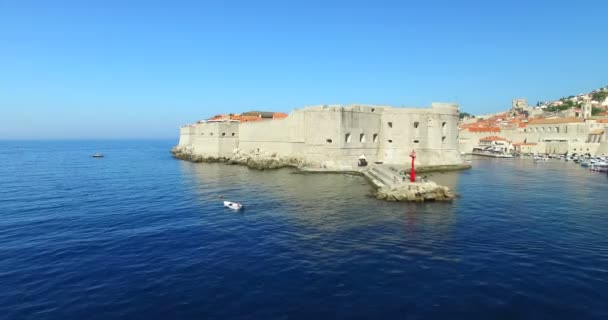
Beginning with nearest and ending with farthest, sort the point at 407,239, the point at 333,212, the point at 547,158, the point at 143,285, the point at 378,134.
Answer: the point at 143,285 → the point at 407,239 → the point at 333,212 → the point at 378,134 → the point at 547,158

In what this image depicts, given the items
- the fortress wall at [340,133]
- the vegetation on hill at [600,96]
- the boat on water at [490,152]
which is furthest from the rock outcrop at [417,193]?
the vegetation on hill at [600,96]

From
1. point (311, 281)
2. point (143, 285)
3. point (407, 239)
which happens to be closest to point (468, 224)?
point (407, 239)

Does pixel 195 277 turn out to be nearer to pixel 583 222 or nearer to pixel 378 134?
pixel 583 222

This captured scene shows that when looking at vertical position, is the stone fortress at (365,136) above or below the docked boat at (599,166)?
above

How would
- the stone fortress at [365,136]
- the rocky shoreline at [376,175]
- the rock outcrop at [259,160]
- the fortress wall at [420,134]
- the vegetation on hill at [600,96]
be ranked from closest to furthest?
the rocky shoreline at [376,175], the stone fortress at [365,136], the fortress wall at [420,134], the rock outcrop at [259,160], the vegetation on hill at [600,96]

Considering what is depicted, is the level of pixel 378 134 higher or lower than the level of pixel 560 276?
higher

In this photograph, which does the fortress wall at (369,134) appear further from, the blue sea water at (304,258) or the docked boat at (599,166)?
the blue sea water at (304,258)

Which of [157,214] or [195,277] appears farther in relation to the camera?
[157,214]

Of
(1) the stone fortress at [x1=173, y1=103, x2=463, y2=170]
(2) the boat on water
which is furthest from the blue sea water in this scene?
(2) the boat on water
